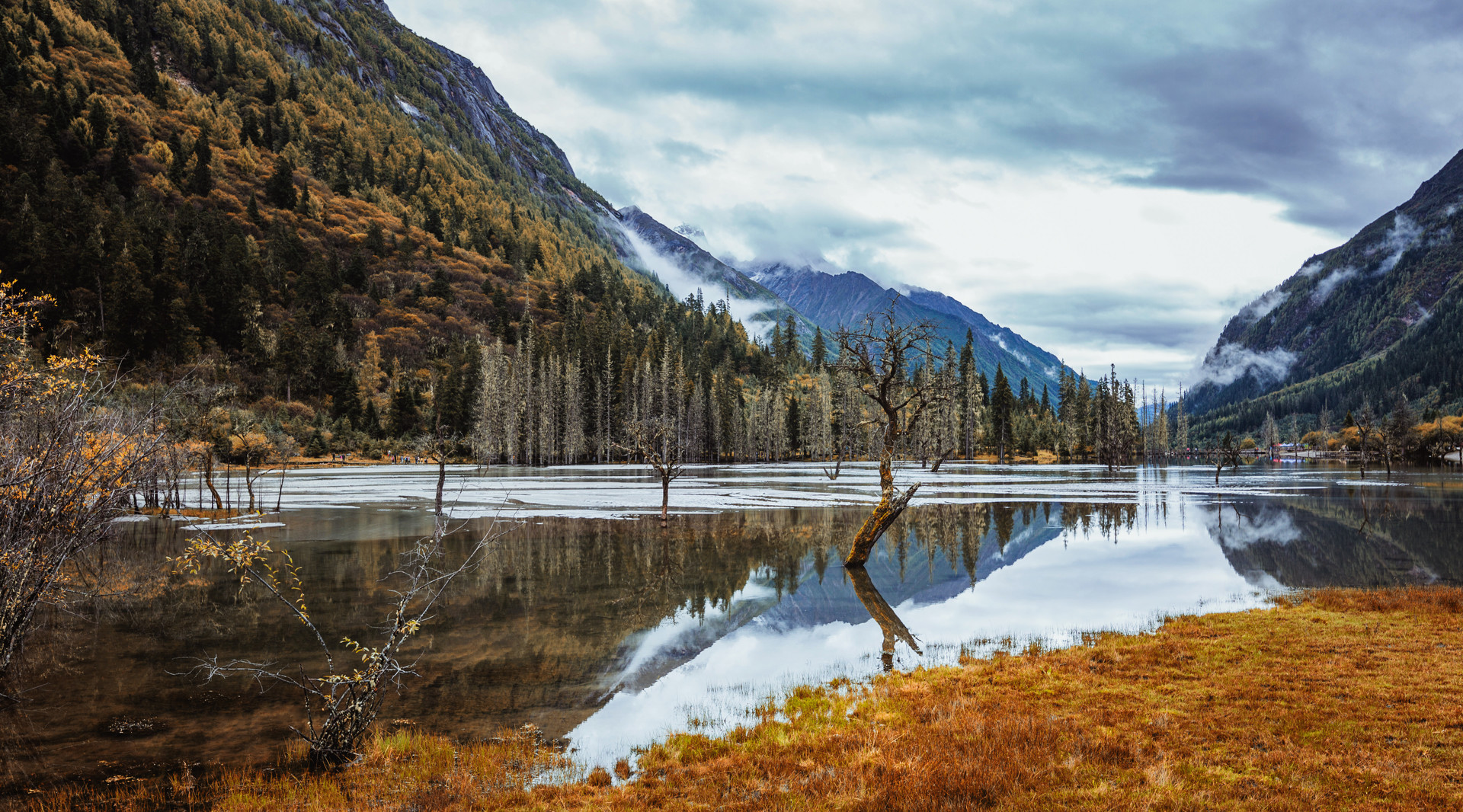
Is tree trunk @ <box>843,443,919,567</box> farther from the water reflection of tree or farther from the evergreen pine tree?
the evergreen pine tree

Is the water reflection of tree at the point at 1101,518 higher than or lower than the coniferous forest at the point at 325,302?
lower

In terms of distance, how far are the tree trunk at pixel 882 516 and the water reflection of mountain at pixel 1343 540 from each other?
11305 mm

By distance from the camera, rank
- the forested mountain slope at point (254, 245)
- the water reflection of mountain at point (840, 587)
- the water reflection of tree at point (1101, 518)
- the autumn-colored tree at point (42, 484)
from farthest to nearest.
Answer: the forested mountain slope at point (254, 245), the water reflection of tree at point (1101, 518), the water reflection of mountain at point (840, 587), the autumn-colored tree at point (42, 484)

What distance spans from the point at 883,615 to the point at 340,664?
11.4m

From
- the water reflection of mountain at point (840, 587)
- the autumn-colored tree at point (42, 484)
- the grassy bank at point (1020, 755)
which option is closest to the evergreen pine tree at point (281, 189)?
the autumn-colored tree at point (42, 484)

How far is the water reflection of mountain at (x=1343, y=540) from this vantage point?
21.2 meters

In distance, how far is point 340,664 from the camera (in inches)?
485

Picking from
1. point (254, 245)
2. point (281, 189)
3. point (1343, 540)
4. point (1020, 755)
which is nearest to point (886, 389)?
point (1020, 755)

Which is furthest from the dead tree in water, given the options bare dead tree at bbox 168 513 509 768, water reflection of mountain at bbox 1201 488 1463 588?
bare dead tree at bbox 168 513 509 768

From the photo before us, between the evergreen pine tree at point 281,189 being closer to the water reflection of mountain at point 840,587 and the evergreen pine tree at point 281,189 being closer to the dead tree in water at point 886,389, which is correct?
the water reflection of mountain at point 840,587

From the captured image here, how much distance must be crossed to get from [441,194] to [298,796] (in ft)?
694

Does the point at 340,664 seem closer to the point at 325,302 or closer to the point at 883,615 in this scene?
the point at 883,615

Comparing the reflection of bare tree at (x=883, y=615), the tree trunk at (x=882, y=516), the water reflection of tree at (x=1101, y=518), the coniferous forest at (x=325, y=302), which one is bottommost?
the reflection of bare tree at (x=883, y=615)

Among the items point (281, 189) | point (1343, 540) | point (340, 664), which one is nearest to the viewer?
point (340, 664)
